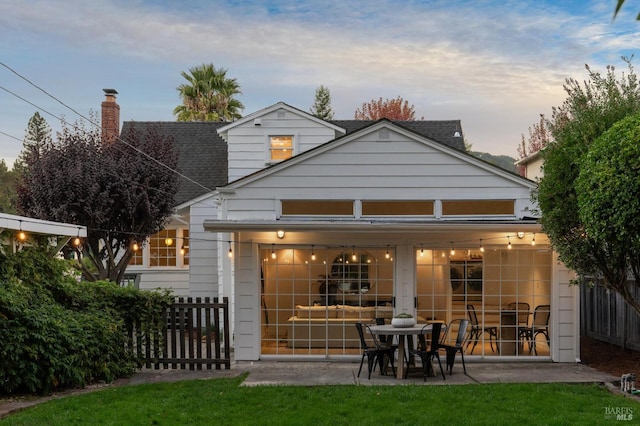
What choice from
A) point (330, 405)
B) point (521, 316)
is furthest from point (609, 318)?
point (330, 405)

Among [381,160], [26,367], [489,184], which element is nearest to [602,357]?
[489,184]

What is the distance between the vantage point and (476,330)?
40.0ft

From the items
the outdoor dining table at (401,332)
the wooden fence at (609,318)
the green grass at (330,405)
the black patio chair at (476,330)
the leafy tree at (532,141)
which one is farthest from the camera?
the leafy tree at (532,141)

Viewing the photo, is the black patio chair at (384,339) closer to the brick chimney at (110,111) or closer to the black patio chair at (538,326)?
the black patio chair at (538,326)

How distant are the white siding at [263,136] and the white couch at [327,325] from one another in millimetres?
6868

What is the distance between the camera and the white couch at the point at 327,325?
484 inches

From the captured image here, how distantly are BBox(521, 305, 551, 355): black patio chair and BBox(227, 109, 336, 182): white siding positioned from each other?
820cm

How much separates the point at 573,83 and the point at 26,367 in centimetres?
882

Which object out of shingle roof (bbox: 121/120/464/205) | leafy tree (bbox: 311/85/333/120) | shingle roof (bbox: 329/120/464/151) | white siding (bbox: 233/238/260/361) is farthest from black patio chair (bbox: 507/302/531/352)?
leafy tree (bbox: 311/85/333/120)

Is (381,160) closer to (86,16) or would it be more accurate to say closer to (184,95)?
(86,16)

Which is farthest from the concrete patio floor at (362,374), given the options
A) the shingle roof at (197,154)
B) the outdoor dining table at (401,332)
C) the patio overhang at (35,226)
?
the shingle roof at (197,154)

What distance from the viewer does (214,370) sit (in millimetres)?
11039

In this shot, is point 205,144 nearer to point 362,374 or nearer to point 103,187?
point 103,187

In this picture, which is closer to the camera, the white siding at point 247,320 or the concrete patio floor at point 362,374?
the concrete patio floor at point 362,374
